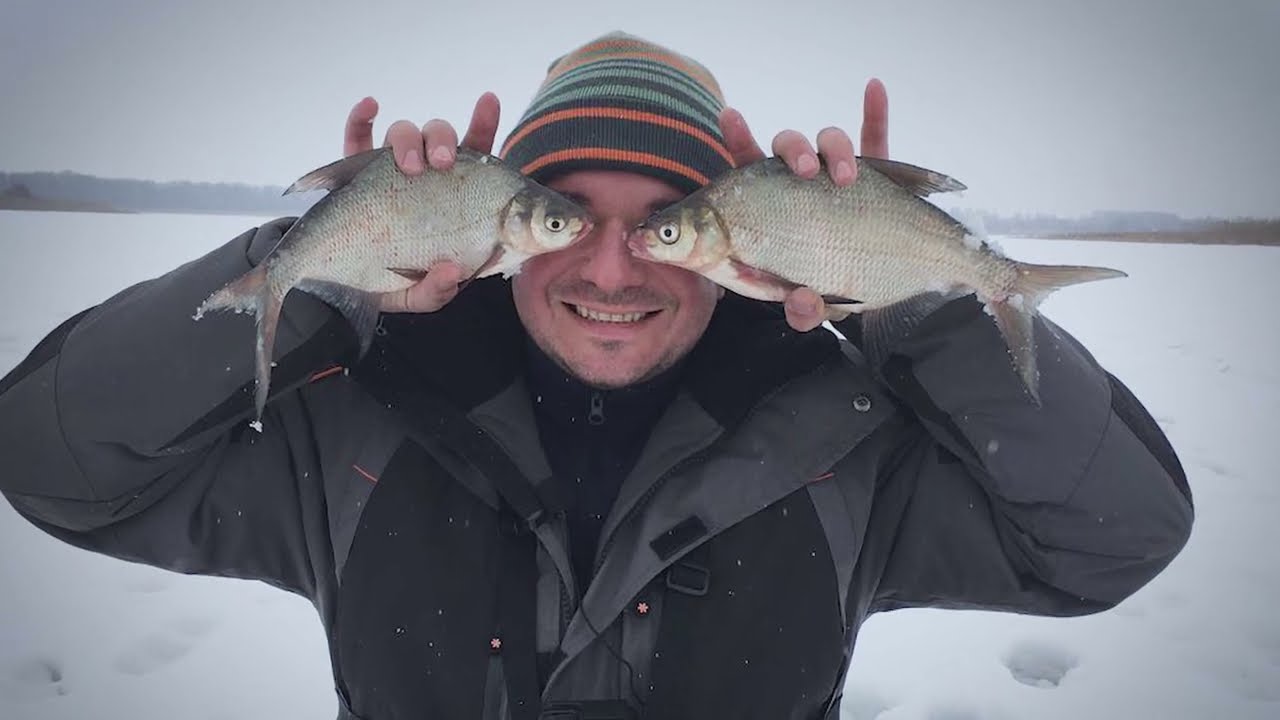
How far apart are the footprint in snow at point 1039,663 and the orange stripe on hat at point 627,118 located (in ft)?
10.2

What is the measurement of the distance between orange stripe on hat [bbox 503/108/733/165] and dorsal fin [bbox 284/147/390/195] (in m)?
0.71

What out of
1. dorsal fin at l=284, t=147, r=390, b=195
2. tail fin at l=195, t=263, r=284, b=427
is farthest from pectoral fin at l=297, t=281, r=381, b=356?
dorsal fin at l=284, t=147, r=390, b=195

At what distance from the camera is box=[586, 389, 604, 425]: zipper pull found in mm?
2400

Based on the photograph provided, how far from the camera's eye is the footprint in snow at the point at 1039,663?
384 cm

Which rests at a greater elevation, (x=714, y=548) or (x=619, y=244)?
(x=619, y=244)

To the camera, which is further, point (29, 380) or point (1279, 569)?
point (1279, 569)

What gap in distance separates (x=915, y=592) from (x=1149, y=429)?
30.7 inches

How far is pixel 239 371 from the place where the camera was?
1872 millimetres

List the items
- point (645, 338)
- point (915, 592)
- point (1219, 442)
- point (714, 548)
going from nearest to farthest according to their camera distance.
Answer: point (714, 548) < point (915, 592) < point (645, 338) < point (1219, 442)

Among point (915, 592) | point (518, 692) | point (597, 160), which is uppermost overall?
point (597, 160)

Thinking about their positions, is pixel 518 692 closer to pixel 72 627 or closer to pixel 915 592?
pixel 915 592

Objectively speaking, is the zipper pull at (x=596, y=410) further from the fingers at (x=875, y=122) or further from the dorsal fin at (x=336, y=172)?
the fingers at (x=875, y=122)

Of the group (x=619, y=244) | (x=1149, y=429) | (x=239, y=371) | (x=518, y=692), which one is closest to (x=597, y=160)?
(x=619, y=244)

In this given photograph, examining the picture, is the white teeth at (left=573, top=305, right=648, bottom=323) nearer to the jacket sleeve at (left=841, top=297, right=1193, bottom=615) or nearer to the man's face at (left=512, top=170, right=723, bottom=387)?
the man's face at (left=512, top=170, right=723, bottom=387)
